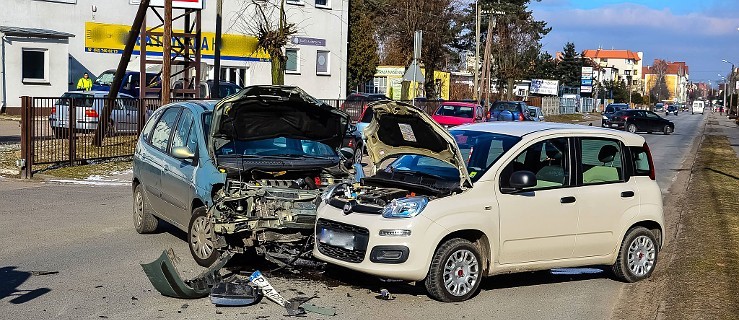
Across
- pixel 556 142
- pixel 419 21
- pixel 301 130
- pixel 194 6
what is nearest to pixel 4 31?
pixel 194 6

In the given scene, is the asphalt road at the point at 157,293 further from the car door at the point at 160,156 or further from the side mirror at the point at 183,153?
the side mirror at the point at 183,153

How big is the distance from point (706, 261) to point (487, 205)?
3.51 m

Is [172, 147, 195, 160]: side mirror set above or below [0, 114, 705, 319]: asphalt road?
above

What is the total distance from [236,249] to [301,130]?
1.82 meters

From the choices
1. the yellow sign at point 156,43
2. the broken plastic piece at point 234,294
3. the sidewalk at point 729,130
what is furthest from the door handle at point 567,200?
the yellow sign at point 156,43

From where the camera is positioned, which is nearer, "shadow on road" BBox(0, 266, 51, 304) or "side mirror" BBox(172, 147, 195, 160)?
"shadow on road" BBox(0, 266, 51, 304)

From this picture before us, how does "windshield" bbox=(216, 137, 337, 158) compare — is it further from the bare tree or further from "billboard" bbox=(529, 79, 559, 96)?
"billboard" bbox=(529, 79, 559, 96)

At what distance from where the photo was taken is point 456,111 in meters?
31.2

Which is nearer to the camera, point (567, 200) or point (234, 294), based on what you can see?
point (234, 294)

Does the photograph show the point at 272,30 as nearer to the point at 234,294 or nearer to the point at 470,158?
the point at 470,158

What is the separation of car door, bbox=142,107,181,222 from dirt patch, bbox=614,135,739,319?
16.7 feet

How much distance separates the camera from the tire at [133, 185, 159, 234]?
11.0 metres

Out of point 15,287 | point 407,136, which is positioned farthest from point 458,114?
point 15,287

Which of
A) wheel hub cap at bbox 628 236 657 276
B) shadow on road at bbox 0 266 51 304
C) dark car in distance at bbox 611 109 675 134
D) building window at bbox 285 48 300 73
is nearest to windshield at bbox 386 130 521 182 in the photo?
wheel hub cap at bbox 628 236 657 276
